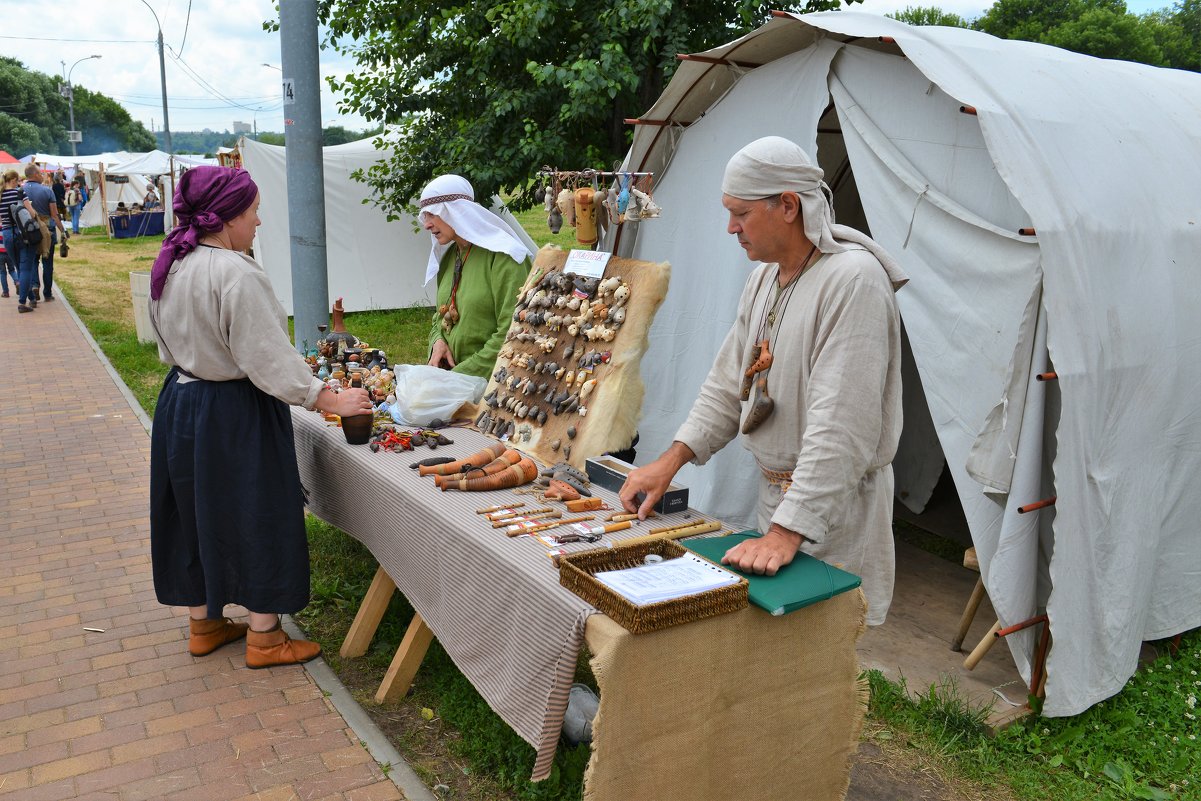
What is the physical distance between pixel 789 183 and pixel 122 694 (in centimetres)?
296

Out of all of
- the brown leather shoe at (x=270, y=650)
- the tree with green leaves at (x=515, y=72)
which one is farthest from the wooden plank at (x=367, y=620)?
the tree with green leaves at (x=515, y=72)

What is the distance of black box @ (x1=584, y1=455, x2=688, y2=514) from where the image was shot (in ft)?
8.59

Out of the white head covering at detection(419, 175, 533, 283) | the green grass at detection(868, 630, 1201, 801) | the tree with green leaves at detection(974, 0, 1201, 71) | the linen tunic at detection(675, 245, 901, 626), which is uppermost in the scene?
the tree with green leaves at detection(974, 0, 1201, 71)

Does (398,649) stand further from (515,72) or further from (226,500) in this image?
(515,72)

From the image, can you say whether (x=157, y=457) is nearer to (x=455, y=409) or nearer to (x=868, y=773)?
(x=455, y=409)

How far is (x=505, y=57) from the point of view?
757cm

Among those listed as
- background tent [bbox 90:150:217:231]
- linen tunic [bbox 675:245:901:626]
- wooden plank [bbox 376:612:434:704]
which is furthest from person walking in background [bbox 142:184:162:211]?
linen tunic [bbox 675:245:901:626]

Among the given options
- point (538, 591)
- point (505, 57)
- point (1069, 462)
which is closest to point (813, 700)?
point (538, 591)

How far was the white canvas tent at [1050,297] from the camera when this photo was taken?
3.20m

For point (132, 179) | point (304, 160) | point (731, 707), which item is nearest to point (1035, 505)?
point (731, 707)

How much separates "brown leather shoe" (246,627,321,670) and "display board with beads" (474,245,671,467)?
112 centimetres

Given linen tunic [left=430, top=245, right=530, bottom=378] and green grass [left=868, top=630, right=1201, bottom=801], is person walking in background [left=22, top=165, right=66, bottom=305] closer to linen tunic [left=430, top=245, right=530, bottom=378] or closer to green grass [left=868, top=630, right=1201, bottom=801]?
linen tunic [left=430, top=245, right=530, bottom=378]

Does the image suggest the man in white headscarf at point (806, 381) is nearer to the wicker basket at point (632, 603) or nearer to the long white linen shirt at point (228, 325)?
the wicker basket at point (632, 603)

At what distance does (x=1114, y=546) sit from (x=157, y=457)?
3.56 meters
